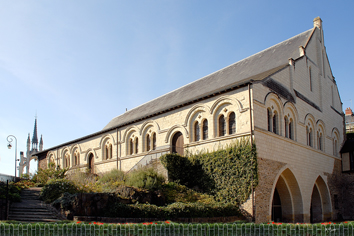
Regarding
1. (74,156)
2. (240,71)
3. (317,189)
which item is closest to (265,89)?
(240,71)

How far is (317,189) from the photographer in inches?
1013

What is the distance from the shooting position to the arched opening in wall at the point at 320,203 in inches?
1011

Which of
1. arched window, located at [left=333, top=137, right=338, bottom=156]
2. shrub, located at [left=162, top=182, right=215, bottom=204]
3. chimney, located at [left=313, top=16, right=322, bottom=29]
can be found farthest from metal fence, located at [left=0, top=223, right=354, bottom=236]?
chimney, located at [left=313, top=16, right=322, bottom=29]

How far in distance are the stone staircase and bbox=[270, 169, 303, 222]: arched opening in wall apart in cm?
1402

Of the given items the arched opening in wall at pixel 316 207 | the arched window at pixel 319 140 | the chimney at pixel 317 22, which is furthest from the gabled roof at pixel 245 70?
the arched opening in wall at pixel 316 207

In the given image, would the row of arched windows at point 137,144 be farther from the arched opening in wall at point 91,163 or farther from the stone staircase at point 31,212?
the stone staircase at point 31,212

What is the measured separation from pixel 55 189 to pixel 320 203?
19.7 m

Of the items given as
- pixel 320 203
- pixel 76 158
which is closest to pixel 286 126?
pixel 320 203

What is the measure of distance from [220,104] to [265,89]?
282 centimetres

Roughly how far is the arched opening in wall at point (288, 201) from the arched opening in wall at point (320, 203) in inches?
186

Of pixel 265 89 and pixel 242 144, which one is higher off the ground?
pixel 265 89

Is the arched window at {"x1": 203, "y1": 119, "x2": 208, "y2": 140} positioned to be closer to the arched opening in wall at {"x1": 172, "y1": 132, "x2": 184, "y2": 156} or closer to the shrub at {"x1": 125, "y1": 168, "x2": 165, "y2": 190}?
the arched opening in wall at {"x1": 172, "y1": 132, "x2": 184, "y2": 156}

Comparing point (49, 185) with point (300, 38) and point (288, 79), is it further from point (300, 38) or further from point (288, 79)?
point (300, 38)

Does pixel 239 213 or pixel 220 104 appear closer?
pixel 239 213
